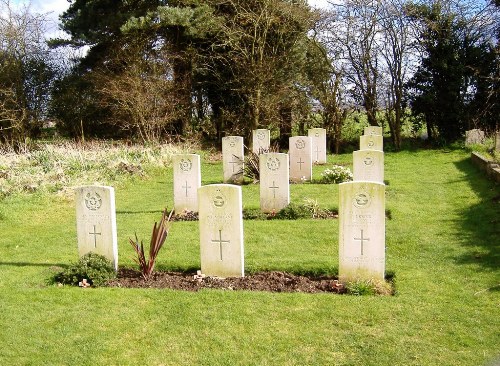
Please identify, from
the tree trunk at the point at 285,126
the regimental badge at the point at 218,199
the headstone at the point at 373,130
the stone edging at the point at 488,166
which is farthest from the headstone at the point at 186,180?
the tree trunk at the point at 285,126

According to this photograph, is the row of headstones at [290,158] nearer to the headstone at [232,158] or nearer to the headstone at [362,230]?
the headstone at [232,158]

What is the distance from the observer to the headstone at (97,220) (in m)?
6.37

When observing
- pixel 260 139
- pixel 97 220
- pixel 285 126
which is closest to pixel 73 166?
pixel 260 139

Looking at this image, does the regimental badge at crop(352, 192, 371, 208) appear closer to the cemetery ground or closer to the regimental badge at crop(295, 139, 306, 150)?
the cemetery ground

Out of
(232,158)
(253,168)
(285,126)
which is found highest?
(285,126)

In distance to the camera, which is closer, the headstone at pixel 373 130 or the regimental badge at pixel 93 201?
the regimental badge at pixel 93 201

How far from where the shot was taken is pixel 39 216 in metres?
9.96

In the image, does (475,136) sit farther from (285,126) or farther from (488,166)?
(285,126)

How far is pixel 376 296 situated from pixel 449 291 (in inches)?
32.1

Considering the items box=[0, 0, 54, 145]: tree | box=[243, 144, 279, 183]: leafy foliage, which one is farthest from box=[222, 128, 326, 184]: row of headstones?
box=[0, 0, 54, 145]: tree

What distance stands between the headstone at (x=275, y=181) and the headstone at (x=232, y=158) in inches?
154

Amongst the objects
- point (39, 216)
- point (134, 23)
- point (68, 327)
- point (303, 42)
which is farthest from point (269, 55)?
point (68, 327)

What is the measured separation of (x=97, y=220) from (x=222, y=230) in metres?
1.67

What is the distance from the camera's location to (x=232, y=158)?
44.7ft
